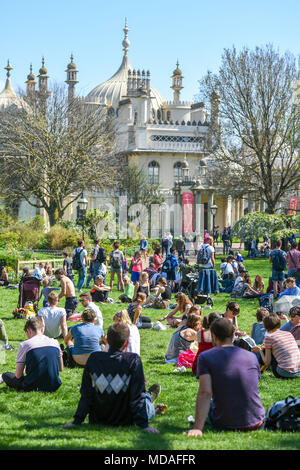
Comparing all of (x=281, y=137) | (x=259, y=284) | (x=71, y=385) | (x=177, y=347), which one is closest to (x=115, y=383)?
(x=71, y=385)

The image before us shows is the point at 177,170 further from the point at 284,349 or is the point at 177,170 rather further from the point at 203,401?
the point at 203,401

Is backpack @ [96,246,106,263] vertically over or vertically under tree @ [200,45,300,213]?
under

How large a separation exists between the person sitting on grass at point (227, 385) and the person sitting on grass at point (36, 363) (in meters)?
2.77

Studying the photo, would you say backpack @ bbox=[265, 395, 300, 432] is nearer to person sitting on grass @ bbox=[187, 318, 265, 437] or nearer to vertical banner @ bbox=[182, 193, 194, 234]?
person sitting on grass @ bbox=[187, 318, 265, 437]

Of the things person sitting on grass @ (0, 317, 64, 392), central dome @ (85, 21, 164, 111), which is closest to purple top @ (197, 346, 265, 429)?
person sitting on grass @ (0, 317, 64, 392)

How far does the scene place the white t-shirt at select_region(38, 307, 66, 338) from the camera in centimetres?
1166

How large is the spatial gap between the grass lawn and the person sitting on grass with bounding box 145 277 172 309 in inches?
195

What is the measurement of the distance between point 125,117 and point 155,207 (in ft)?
57.6

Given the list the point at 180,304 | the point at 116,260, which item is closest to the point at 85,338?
the point at 180,304

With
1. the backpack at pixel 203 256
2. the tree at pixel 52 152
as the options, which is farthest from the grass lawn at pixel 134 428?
the tree at pixel 52 152

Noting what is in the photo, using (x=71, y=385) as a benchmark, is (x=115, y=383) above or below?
above
